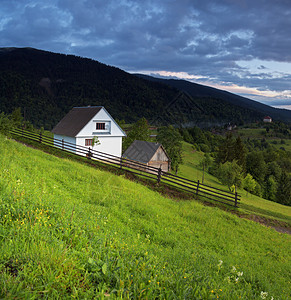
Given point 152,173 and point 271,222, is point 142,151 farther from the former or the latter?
point 271,222

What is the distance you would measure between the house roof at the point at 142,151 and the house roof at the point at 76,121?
50.3ft

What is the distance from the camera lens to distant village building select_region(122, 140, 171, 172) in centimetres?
4556

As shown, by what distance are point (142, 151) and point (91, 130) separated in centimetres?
1600

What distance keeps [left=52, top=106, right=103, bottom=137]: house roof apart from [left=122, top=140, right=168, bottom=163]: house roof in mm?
15330

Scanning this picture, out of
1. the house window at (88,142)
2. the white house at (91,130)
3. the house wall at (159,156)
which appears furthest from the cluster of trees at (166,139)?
the house window at (88,142)

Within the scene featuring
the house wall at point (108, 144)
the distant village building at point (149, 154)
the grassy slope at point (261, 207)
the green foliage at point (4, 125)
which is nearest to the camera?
the grassy slope at point (261, 207)

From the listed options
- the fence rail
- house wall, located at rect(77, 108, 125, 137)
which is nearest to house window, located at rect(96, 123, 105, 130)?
house wall, located at rect(77, 108, 125, 137)

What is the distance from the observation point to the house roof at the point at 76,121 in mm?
33281

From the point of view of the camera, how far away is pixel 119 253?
14.2 feet

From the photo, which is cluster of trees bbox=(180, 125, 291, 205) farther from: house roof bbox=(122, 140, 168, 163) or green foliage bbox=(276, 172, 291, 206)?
house roof bbox=(122, 140, 168, 163)

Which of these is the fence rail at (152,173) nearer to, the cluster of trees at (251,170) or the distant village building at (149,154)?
the distant village building at (149,154)

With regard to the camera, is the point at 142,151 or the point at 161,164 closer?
the point at 142,151

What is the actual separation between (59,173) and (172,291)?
1053 cm

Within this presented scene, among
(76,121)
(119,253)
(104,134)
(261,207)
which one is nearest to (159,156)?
(104,134)
